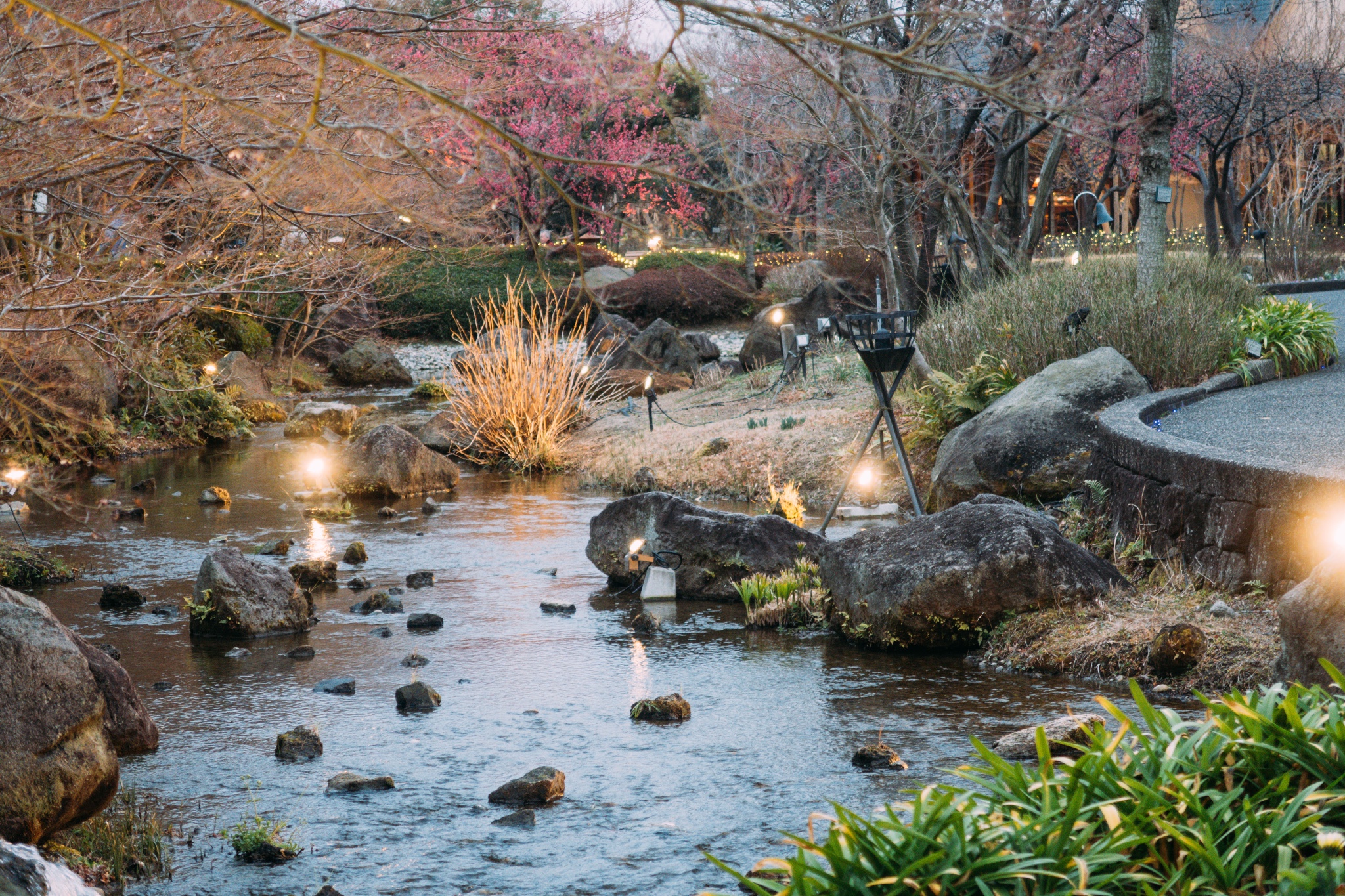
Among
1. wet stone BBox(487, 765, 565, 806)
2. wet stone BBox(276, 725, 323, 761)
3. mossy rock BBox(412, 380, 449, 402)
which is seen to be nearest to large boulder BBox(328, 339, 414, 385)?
mossy rock BBox(412, 380, 449, 402)

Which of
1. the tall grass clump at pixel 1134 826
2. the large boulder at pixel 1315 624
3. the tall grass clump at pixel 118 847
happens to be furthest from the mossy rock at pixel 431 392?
the tall grass clump at pixel 1134 826

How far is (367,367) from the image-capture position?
21781mm

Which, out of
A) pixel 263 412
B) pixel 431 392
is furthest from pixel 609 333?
pixel 263 412

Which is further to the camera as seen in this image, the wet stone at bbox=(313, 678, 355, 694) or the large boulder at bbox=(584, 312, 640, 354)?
the large boulder at bbox=(584, 312, 640, 354)

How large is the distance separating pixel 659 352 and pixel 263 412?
6195 mm

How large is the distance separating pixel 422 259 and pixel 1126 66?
15.6 m

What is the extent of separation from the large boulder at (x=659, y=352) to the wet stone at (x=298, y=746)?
14.2 m

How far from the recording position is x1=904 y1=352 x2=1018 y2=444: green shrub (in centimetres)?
995

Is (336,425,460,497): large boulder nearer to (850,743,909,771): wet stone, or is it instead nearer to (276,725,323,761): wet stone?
(276,725,323,761): wet stone

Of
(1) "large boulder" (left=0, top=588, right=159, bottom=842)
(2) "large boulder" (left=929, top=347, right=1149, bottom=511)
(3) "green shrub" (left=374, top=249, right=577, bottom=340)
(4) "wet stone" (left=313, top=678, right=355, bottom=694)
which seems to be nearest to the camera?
(1) "large boulder" (left=0, top=588, right=159, bottom=842)

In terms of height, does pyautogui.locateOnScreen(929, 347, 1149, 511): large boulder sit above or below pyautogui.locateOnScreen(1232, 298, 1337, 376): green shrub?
below

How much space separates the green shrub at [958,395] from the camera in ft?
32.6

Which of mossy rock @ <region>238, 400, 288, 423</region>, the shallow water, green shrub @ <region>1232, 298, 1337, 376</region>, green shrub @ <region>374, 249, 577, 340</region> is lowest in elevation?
the shallow water

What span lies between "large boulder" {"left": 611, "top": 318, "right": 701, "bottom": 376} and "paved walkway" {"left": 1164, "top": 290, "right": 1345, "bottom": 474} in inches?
407
